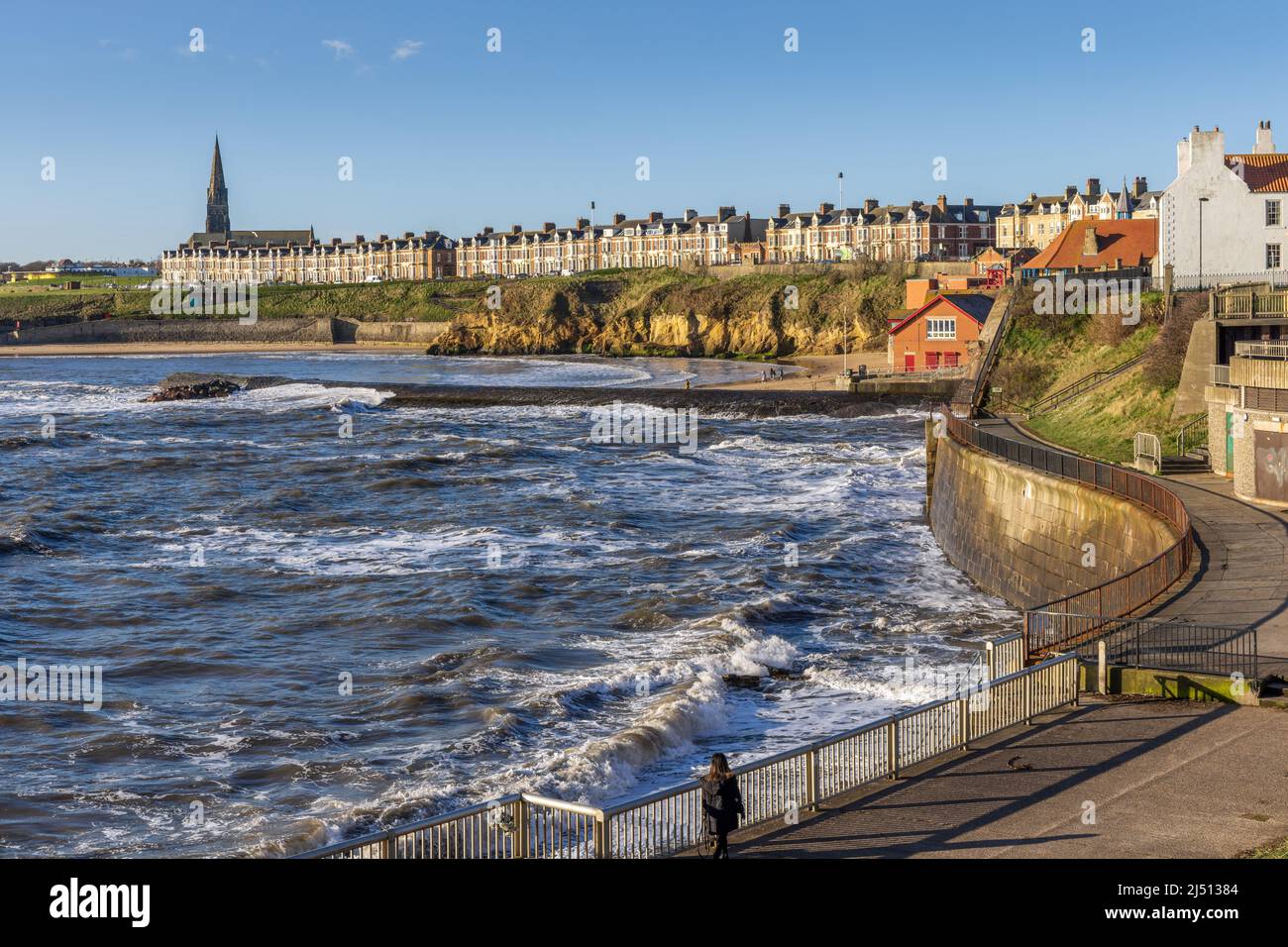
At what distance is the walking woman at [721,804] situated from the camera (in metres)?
13.4

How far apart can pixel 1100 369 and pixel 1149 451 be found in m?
17.2

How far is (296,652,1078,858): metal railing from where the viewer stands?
44.0 feet

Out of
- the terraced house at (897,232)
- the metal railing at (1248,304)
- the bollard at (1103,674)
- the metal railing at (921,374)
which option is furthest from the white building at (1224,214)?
the terraced house at (897,232)

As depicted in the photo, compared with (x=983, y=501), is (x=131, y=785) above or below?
below

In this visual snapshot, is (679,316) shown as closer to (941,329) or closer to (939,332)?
(939,332)

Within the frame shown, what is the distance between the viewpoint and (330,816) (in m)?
19.0

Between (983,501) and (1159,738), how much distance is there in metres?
18.1

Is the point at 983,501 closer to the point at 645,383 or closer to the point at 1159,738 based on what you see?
the point at 1159,738

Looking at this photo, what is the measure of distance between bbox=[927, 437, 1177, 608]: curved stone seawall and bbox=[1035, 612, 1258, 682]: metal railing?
5.23 metres

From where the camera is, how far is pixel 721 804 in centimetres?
Result: 1346

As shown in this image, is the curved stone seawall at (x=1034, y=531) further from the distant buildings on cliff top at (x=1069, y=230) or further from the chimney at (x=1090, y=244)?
the chimney at (x=1090, y=244)

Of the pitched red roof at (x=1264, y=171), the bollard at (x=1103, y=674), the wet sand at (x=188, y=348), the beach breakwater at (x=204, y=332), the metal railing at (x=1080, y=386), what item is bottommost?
the bollard at (x=1103, y=674)

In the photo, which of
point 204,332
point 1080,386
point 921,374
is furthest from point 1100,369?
point 204,332
